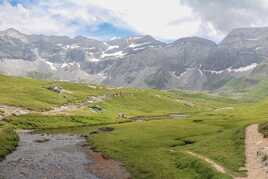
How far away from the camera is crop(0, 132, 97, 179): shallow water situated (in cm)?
7300

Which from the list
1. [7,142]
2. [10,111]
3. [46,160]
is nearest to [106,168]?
[46,160]

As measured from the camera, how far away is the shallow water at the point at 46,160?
7300 centimetres

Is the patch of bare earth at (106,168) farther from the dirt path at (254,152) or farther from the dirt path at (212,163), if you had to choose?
the dirt path at (254,152)

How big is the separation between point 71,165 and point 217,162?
28638 mm

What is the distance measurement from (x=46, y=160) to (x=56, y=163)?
168 inches

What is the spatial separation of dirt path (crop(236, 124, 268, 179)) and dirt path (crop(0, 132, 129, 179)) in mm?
21220

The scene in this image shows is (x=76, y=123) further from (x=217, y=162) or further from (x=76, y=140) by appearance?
(x=217, y=162)

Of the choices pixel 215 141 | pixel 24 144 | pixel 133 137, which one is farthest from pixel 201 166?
pixel 24 144

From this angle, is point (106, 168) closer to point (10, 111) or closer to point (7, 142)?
point (7, 142)

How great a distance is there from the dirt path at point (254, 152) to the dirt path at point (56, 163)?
2122cm

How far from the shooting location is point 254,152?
7812 centimetres

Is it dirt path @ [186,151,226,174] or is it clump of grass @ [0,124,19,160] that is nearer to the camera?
dirt path @ [186,151,226,174]

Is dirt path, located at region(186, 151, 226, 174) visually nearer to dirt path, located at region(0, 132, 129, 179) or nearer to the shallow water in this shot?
dirt path, located at region(0, 132, 129, 179)

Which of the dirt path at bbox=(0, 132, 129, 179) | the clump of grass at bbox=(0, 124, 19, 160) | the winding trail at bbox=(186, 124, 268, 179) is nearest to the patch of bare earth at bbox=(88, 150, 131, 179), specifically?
the dirt path at bbox=(0, 132, 129, 179)
